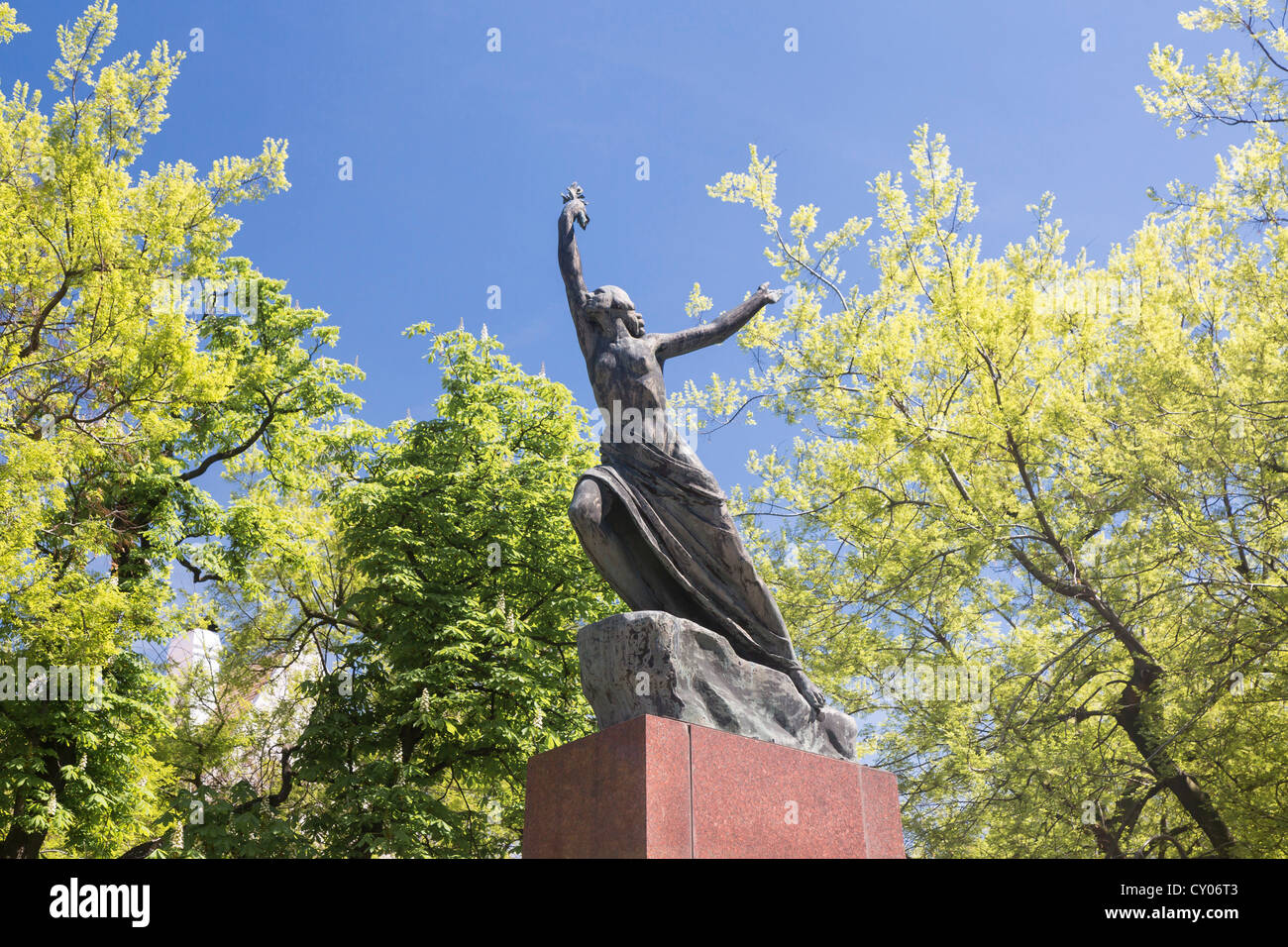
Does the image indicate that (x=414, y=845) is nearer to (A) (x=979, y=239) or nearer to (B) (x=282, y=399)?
(B) (x=282, y=399)

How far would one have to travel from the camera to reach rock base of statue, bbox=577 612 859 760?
5.29 metres

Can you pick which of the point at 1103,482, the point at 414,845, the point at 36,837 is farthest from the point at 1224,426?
the point at 36,837

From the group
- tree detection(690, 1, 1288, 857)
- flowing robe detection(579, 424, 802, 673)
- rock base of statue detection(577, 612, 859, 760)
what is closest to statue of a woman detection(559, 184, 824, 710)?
flowing robe detection(579, 424, 802, 673)

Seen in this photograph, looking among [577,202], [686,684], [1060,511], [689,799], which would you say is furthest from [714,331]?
[1060,511]

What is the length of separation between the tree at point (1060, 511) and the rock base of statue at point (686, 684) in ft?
21.3

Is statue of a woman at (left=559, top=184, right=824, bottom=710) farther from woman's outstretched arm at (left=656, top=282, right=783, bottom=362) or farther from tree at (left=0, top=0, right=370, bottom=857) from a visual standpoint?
tree at (left=0, top=0, right=370, bottom=857)

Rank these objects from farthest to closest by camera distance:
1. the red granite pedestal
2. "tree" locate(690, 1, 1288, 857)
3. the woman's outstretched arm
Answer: "tree" locate(690, 1, 1288, 857), the woman's outstretched arm, the red granite pedestal

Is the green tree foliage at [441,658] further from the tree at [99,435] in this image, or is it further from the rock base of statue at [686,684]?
the rock base of statue at [686,684]

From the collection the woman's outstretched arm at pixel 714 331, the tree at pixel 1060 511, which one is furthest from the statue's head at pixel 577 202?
the tree at pixel 1060 511

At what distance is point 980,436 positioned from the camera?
43.4 ft

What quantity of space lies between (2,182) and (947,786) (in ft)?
47.7

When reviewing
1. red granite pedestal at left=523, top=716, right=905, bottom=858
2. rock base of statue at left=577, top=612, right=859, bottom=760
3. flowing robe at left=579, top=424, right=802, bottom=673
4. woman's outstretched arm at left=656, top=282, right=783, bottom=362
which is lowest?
red granite pedestal at left=523, top=716, right=905, bottom=858

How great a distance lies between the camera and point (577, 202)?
7074 mm

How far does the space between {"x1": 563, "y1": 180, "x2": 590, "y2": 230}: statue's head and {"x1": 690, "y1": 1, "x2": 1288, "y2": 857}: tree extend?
21.7 ft
